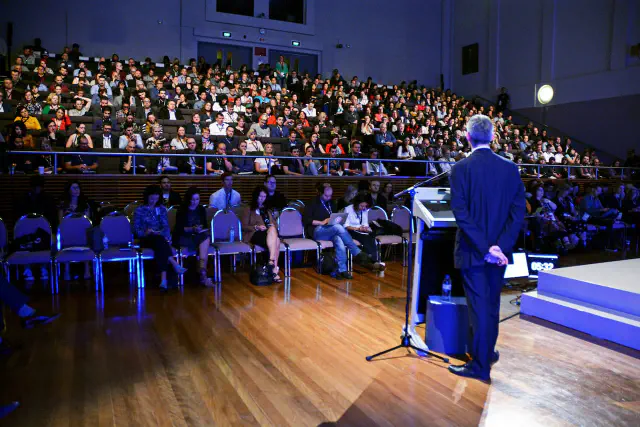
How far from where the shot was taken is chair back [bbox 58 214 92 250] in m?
5.25

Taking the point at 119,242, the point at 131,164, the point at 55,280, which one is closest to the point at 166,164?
the point at 131,164

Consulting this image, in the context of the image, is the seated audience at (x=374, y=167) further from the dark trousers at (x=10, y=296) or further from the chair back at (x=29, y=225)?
the dark trousers at (x=10, y=296)

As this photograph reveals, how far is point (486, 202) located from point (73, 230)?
435cm

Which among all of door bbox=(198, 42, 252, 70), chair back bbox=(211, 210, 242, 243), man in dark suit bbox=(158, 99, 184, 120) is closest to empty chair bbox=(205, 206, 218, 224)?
chair back bbox=(211, 210, 242, 243)

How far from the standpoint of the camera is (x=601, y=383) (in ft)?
9.69

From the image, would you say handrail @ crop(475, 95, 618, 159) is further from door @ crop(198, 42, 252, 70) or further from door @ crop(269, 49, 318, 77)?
door @ crop(198, 42, 252, 70)

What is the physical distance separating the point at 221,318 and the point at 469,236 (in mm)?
2283

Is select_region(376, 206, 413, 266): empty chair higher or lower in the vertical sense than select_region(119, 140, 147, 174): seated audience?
→ lower

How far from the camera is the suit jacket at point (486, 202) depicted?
2814 millimetres

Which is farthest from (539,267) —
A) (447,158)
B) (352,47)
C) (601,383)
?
(352,47)

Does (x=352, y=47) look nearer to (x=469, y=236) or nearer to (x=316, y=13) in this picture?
(x=316, y=13)

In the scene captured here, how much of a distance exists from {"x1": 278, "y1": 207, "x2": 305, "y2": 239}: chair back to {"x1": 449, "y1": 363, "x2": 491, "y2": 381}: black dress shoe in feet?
11.0

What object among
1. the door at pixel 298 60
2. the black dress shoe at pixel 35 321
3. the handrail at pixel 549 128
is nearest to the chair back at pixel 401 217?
the black dress shoe at pixel 35 321

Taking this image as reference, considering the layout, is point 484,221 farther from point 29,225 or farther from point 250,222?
point 29,225
